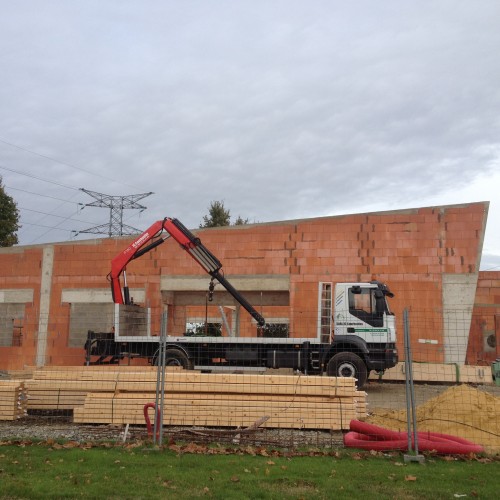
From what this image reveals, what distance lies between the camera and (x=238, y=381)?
977 centimetres

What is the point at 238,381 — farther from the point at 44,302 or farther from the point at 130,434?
the point at 44,302

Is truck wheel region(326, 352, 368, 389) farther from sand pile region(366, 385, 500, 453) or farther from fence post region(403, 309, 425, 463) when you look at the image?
fence post region(403, 309, 425, 463)

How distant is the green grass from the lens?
552 centimetres

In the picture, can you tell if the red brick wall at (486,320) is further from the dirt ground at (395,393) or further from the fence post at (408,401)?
the fence post at (408,401)

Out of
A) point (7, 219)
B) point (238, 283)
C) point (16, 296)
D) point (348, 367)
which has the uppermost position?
point (7, 219)

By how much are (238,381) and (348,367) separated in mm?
5495

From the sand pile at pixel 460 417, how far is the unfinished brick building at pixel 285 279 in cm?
758

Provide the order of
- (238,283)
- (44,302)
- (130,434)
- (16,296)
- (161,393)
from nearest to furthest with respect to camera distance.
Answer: (161,393)
(130,434)
(238,283)
(44,302)
(16,296)

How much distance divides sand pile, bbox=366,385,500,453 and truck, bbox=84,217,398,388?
4.15 metres

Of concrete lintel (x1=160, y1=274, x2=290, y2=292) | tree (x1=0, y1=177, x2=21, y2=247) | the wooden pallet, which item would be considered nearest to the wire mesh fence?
the wooden pallet

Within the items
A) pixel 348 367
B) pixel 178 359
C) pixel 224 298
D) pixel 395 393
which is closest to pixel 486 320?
pixel 395 393

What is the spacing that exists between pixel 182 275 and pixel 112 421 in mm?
11209

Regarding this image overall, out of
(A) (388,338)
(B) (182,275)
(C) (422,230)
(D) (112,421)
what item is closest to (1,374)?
(B) (182,275)

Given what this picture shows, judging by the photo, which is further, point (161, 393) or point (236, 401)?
point (236, 401)
